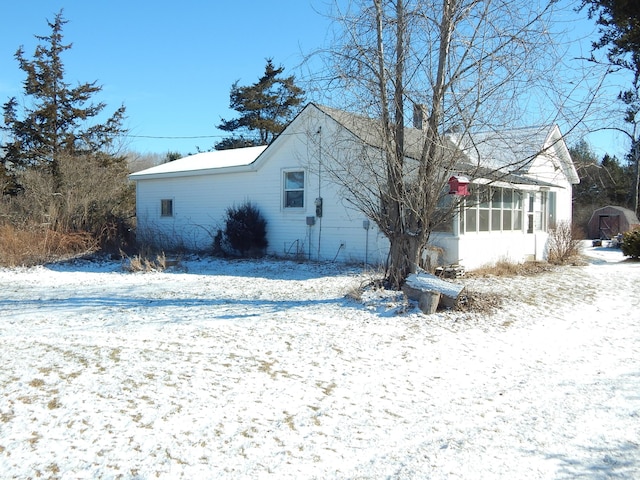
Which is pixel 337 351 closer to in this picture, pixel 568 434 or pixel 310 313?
pixel 310 313

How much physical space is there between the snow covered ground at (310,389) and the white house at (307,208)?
12.2ft

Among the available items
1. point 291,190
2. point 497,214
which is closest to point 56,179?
point 291,190

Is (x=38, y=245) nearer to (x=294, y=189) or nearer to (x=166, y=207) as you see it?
(x=166, y=207)

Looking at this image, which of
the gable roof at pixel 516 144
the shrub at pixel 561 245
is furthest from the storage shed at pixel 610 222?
the gable roof at pixel 516 144

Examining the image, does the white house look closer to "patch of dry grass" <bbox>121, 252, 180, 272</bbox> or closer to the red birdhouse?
the red birdhouse

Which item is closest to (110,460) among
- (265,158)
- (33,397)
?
(33,397)

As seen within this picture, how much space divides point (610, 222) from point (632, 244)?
18.4 meters

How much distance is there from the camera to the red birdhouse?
889cm

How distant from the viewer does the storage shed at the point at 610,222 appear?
110 ft

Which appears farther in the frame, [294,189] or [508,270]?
[294,189]

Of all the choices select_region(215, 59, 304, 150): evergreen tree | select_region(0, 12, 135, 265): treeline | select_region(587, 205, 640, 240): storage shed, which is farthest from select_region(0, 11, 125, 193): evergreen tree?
select_region(587, 205, 640, 240): storage shed

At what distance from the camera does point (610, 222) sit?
115 ft

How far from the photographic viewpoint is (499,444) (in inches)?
157

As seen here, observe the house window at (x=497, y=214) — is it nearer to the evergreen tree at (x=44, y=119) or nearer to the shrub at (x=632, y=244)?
the shrub at (x=632, y=244)
